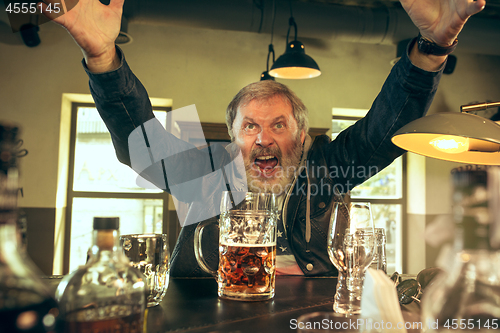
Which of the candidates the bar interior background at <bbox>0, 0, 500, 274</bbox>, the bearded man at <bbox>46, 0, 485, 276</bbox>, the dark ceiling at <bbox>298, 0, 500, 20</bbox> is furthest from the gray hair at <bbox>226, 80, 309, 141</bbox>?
the dark ceiling at <bbox>298, 0, 500, 20</bbox>

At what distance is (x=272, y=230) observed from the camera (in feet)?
2.47

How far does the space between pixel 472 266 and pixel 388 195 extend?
474cm

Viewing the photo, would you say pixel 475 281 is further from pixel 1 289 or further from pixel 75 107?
pixel 75 107

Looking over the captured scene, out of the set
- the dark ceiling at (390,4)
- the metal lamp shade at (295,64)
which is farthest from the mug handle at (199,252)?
the dark ceiling at (390,4)

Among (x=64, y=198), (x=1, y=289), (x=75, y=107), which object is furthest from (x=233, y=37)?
(x=1, y=289)

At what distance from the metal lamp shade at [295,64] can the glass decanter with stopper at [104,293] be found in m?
2.64

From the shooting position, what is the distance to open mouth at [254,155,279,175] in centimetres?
182

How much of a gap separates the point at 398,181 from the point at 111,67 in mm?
4419

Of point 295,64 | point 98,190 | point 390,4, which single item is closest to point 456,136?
point 295,64

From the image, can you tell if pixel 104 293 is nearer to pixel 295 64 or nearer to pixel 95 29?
pixel 95 29

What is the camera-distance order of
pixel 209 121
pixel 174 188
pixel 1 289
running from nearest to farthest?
1. pixel 1 289
2. pixel 174 188
3. pixel 209 121

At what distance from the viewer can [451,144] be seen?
2.84 feet

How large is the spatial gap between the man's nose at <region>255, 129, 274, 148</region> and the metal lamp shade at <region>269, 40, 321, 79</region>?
1.24 meters

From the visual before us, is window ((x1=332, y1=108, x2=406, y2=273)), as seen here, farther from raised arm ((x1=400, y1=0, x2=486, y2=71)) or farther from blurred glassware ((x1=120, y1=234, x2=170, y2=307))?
blurred glassware ((x1=120, y1=234, x2=170, y2=307))
